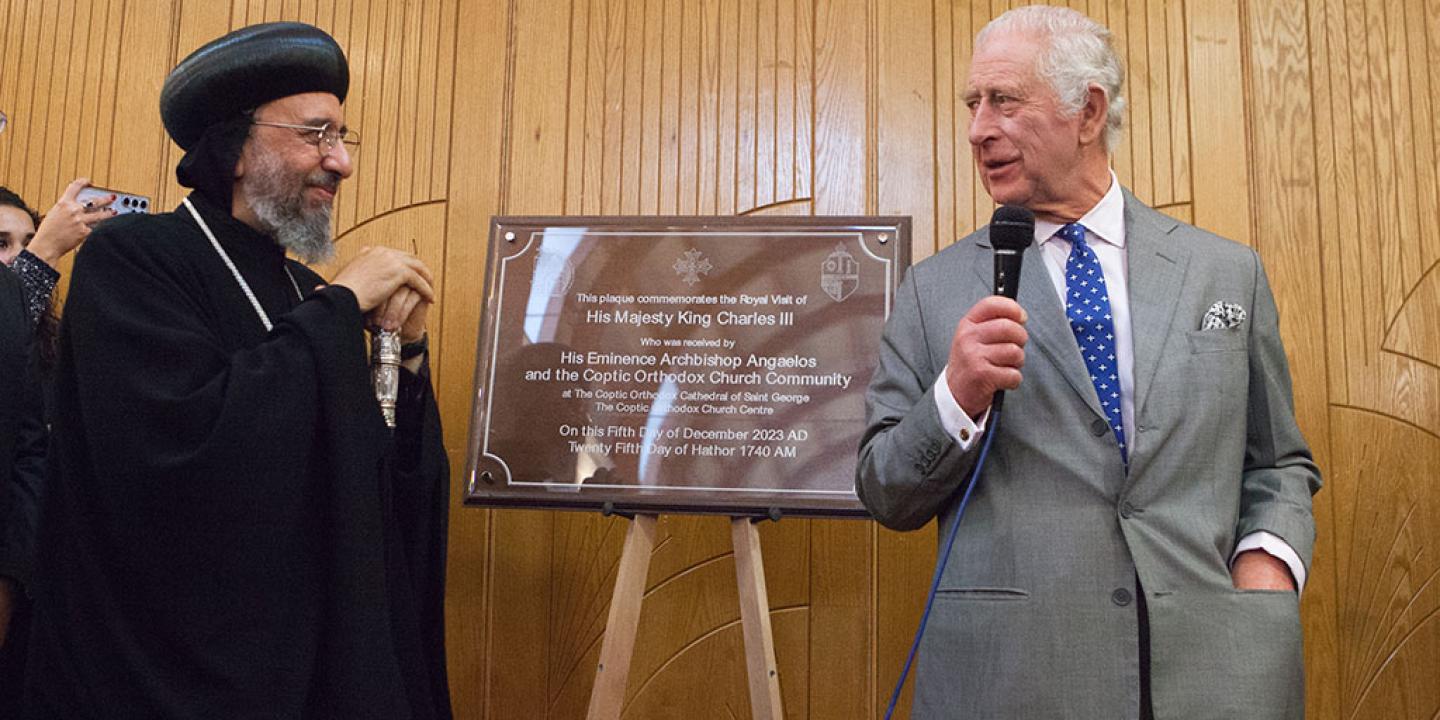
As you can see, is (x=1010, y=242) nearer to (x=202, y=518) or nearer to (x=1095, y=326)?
(x=1095, y=326)

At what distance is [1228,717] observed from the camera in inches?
67.6

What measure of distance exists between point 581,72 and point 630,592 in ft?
6.01

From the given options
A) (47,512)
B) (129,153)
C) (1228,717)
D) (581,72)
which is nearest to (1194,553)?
(1228,717)

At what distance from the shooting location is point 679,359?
10.1 feet

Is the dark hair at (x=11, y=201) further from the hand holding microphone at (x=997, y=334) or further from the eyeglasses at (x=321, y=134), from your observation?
the hand holding microphone at (x=997, y=334)

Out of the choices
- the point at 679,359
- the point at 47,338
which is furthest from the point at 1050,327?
the point at 47,338

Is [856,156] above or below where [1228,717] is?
above

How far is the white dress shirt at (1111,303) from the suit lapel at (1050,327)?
44mm

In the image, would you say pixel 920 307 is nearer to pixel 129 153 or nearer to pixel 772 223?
pixel 772 223

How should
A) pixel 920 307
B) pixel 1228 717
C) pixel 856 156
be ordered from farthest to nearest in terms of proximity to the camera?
pixel 856 156, pixel 920 307, pixel 1228 717

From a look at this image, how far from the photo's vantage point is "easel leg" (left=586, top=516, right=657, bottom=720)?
279 cm

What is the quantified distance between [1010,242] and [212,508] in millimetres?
1465

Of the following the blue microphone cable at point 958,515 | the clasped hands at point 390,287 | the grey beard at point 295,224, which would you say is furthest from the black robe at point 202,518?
the blue microphone cable at point 958,515

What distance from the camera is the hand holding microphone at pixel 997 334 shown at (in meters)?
1.67
